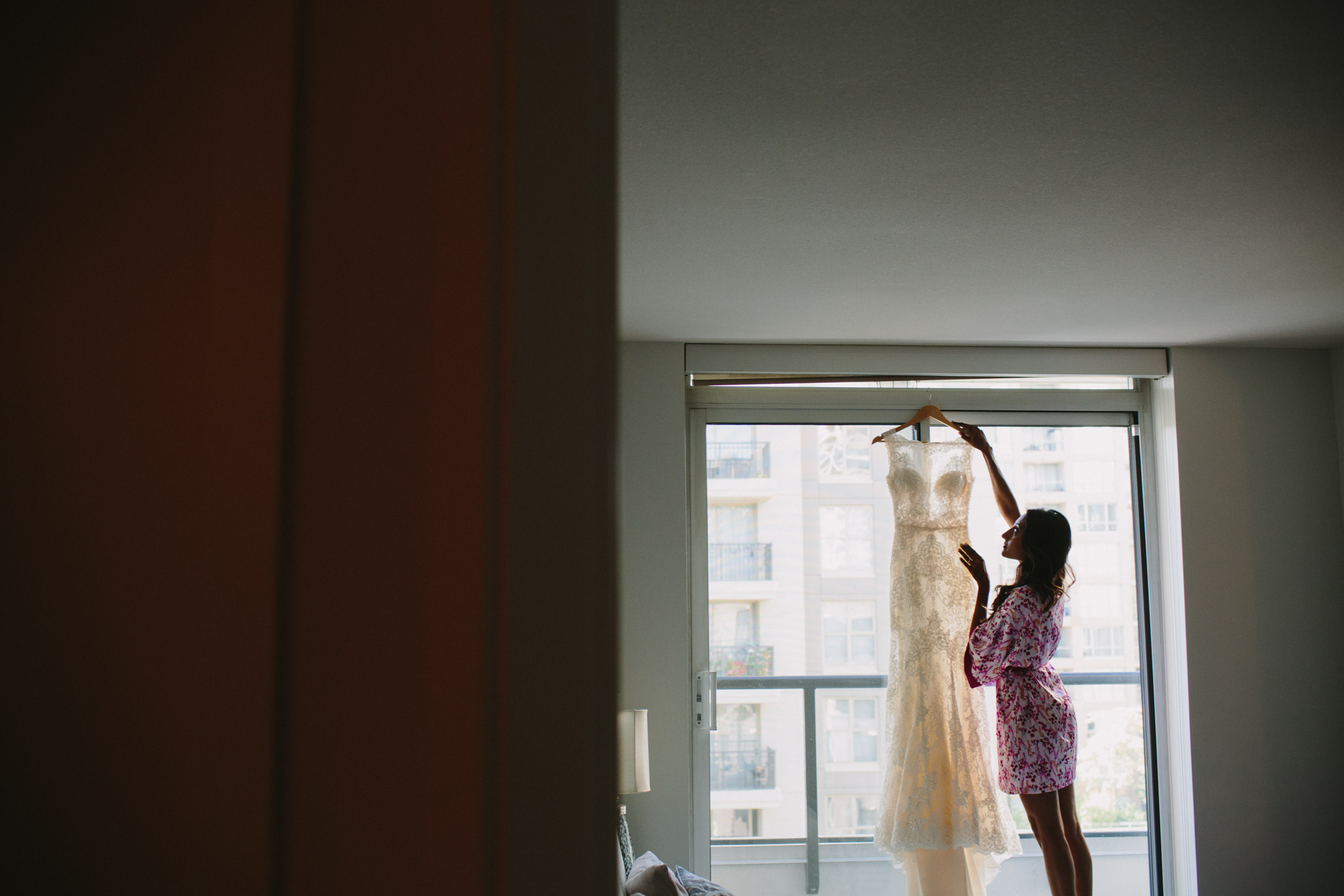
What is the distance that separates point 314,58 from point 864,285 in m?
2.78

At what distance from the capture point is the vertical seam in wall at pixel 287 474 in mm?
326

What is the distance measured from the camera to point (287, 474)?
0.34 meters

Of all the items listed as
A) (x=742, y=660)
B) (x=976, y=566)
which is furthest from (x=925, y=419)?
(x=742, y=660)

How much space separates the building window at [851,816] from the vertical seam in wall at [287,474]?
148 inches

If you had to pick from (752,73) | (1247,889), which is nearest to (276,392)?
(752,73)

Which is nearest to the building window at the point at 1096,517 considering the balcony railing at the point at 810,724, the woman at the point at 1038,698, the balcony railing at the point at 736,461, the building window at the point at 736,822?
the woman at the point at 1038,698

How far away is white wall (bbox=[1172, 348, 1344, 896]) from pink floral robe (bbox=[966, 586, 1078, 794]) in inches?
37.3

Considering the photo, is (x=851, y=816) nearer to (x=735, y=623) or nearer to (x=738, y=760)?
(x=738, y=760)

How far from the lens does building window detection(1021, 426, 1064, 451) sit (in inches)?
157

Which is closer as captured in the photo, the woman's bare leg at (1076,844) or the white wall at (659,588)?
the woman's bare leg at (1076,844)

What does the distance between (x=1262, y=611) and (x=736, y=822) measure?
8.37ft

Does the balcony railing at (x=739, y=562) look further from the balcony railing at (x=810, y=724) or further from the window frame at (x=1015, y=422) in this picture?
the balcony railing at (x=810, y=724)

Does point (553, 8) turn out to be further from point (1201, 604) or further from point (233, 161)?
point (1201, 604)

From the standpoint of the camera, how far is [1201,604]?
383cm
